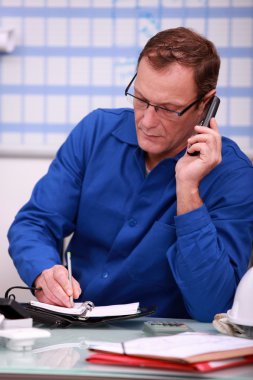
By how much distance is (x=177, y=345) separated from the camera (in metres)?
1.13

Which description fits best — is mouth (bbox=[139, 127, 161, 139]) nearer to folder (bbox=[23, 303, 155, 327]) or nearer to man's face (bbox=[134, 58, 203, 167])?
man's face (bbox=[134, 58, 203, 167])

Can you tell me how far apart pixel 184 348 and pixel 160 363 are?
0.20 feet

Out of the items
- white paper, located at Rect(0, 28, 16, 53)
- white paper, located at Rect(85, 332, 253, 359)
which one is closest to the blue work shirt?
white paper, located at Rect(85, 332, 253, 359)

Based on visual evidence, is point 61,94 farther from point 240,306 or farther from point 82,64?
point 240,306

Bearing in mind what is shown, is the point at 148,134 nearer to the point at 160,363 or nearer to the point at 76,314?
the point at 76,314

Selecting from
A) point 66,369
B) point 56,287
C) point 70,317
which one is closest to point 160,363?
point 66,369

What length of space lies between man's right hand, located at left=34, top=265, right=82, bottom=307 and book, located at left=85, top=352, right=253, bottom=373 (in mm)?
436

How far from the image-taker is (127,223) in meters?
1.79

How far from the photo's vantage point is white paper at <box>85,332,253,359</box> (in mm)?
1061

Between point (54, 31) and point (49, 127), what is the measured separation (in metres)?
0.33

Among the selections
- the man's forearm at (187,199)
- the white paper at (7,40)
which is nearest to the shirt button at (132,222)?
the man's forearm at (187,199)

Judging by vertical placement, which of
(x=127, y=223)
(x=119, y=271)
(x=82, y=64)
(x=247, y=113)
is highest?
(x=82, y=64)

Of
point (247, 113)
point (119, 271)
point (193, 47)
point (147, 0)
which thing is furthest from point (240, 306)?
point (147, 0)

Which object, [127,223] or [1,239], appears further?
[1,239]
